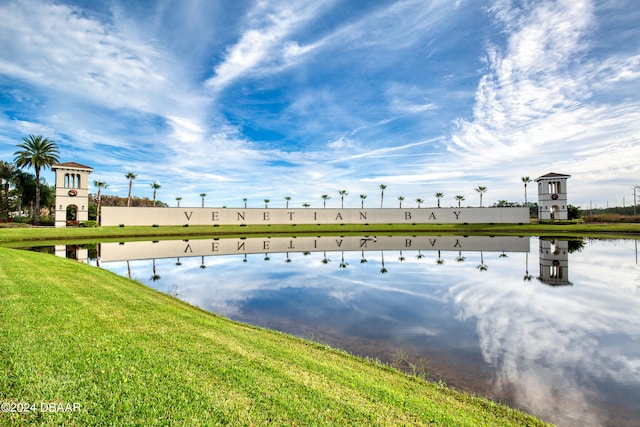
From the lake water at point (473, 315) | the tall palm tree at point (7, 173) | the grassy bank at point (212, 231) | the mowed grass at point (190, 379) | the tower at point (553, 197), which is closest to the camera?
the mowed grass at point (190, 379)

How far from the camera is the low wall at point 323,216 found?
60.5 m

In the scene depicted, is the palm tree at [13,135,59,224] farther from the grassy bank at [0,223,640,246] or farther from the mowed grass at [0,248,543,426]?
the mowed grass at [0,248,543,426]

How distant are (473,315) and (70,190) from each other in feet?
202

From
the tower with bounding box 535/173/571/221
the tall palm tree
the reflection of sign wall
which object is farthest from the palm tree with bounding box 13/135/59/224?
the tower with bounding box 535/173/571/221

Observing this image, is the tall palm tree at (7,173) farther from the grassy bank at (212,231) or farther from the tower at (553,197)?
the tower at (553,197)

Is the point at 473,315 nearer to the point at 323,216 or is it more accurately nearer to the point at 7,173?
the point at 323,216

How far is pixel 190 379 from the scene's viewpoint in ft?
14.2

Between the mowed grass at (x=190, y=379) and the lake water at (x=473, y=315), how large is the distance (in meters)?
1.17

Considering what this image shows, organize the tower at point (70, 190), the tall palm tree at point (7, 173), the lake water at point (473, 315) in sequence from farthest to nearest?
the tall palm tree at point (7, 173)
the tower at point (70, 190)
the lake water at point (473, 315)

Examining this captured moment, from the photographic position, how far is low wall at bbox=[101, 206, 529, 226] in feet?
198

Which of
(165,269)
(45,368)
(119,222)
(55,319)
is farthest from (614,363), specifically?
(119,222)

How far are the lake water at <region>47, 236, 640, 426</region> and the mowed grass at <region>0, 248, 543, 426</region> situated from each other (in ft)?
3.84

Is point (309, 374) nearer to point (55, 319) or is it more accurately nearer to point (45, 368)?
point (45, 368)

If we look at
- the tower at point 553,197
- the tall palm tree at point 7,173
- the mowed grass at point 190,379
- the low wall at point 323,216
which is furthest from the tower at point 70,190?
the tower at point 553,197
